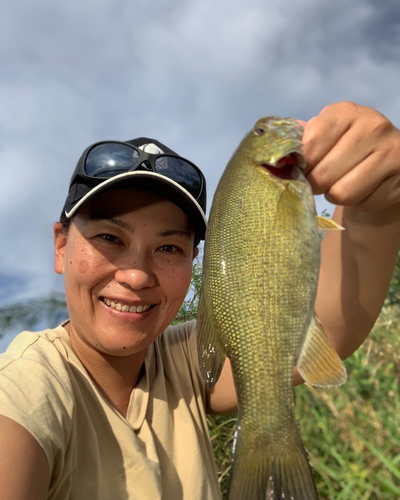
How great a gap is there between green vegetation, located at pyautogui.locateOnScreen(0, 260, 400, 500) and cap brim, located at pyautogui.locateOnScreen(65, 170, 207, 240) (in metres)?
1.90

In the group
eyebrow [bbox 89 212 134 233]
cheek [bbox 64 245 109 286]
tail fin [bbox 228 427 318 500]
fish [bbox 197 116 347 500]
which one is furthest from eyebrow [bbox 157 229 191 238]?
tail fin [bbox 228 427 318 500]

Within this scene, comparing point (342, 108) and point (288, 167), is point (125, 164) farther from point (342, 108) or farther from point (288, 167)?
point (342, 108)

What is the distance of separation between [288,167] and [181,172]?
753 mm

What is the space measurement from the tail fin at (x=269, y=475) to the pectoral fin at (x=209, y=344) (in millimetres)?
244

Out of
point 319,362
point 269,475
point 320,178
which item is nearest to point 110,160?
point 320,178

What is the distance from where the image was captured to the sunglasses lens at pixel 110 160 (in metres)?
2.10

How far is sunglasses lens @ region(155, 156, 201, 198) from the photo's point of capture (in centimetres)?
214

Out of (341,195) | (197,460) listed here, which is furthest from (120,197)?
(197,460)

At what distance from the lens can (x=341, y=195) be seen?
1.49 metres

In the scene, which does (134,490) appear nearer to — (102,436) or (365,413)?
(102,436)

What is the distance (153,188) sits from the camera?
204 cm

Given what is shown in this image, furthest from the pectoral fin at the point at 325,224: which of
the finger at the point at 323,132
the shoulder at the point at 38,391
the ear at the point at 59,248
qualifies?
the ear at the point at 59,248

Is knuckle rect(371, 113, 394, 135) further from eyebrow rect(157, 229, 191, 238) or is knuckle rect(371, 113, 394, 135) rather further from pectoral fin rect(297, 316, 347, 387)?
eyebrow rect(157, 229, 191, 238)

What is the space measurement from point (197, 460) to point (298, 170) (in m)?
1.42
